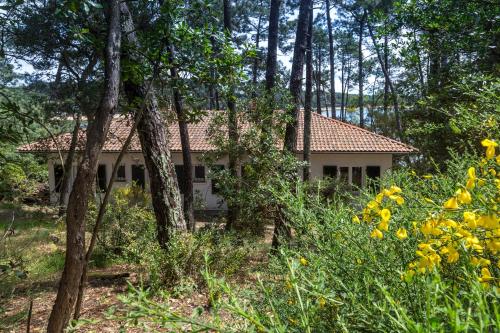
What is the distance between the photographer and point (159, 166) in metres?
5.77

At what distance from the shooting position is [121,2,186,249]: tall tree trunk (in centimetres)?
557

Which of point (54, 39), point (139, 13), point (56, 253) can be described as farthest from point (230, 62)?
point (56, 253)

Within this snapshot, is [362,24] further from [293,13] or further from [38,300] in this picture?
[38,300]

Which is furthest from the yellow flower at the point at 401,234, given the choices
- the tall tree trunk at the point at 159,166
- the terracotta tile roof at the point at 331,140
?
the terracotta tile roof at the point at 331,140

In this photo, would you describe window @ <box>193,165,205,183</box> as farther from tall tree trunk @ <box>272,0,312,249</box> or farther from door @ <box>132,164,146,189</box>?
tall tree trunk @ <box>272,0,312,249</box>

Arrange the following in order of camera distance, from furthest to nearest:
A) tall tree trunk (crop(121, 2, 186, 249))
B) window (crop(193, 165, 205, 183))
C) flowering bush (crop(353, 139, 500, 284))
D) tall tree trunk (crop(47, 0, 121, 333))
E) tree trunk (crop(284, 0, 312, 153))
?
window (crop(193, 165, 205, 183)), tree trunk (crop(284, 0, 312, 153)), tall tree trunk (crop(121, 2, 186, 249)), tall tree trunk (crop(47, 0, 121, 333)), flowering bush (crop(353, 139, 500, 284))

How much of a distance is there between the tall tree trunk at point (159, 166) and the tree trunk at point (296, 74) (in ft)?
11.2

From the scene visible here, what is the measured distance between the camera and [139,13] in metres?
7.72

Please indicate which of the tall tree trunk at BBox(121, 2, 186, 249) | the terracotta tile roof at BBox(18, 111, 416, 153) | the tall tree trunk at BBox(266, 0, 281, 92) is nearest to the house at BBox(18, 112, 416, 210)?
the terracotta tile roof at BBox(18, 111, 416, 153)

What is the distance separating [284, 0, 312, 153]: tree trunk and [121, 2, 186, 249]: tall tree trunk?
3.42 m

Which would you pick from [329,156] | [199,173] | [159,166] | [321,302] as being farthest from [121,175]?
[321,302]

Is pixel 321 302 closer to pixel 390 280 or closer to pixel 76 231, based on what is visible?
pixel 390 280

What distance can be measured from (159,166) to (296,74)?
442 cm

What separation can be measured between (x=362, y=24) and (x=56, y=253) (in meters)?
23.4
